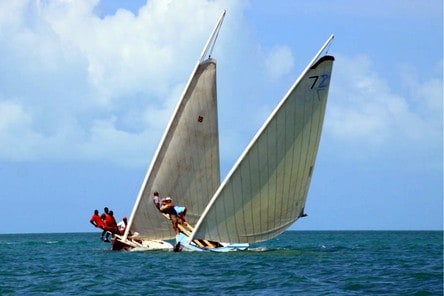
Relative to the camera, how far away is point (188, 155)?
2069 inches

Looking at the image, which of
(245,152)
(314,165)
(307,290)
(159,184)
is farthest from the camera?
(159,184)

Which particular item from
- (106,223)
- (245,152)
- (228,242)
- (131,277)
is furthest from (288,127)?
(106,223)

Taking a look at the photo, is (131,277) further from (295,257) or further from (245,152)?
(295,257)

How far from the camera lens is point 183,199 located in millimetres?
53031

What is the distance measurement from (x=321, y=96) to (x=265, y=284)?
493 inches

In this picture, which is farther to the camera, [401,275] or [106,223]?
[106,223]

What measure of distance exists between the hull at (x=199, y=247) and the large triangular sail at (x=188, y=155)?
361 centimetres

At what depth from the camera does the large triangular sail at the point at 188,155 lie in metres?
52.0

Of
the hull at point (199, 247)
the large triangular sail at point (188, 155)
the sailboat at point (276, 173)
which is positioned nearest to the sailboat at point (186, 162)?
the large triangular sail at point (188, 155)

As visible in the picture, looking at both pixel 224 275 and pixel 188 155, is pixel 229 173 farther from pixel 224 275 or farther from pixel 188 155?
pixel 188 155

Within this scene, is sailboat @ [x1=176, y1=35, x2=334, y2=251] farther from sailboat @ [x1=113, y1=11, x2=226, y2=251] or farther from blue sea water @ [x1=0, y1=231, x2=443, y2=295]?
sailboat @ [x1=113, y1=11, x2=226, y2=251]

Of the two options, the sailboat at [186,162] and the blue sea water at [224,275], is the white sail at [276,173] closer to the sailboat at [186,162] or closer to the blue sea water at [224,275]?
the blue sea water at [224,275]

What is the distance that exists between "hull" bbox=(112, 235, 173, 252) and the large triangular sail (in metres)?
0.36

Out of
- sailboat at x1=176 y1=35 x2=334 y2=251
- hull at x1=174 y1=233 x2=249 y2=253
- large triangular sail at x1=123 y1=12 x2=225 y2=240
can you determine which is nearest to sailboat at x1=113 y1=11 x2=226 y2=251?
large triangular sail at x1=123 y1=12 x2=225 y2=240
